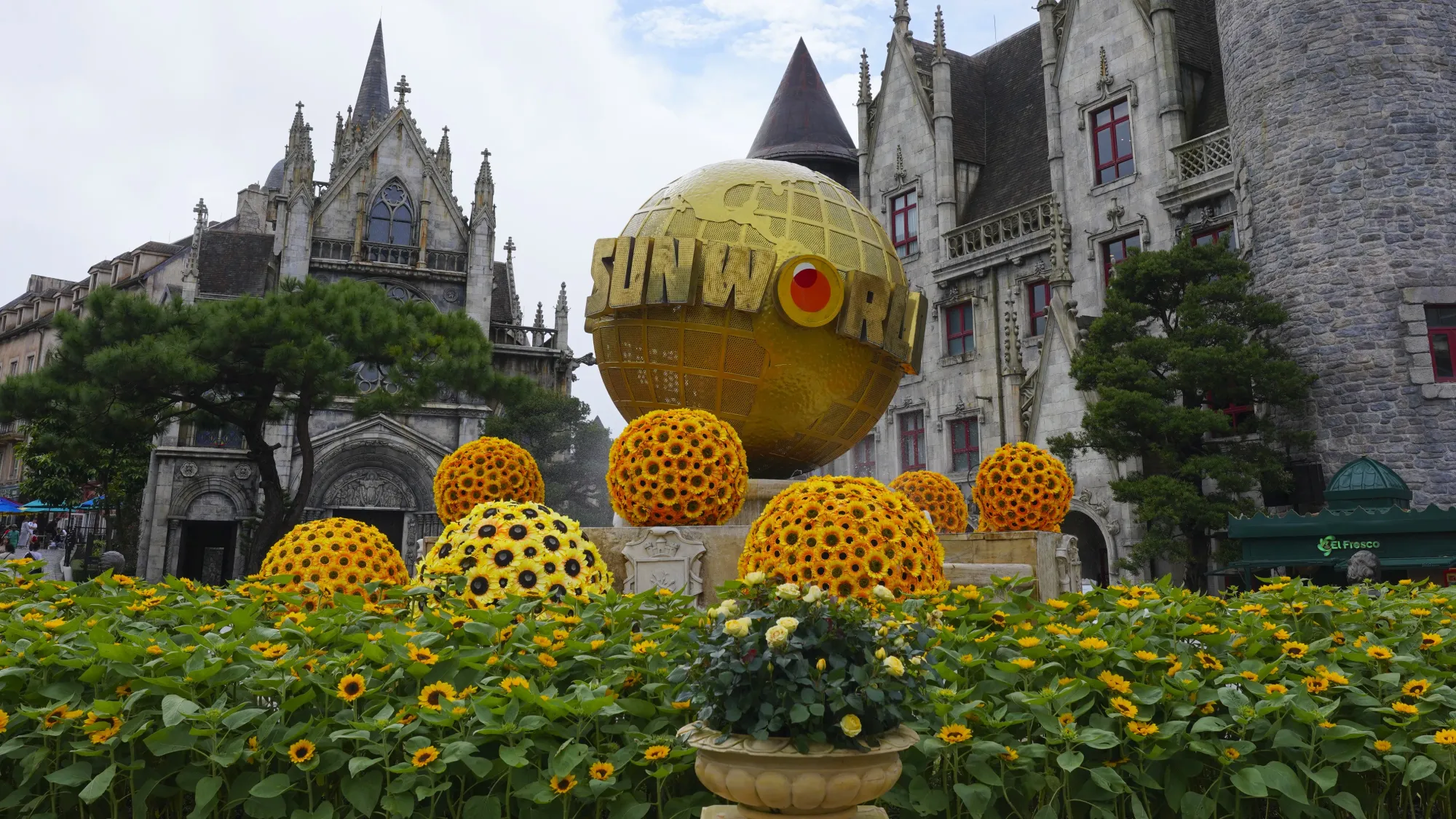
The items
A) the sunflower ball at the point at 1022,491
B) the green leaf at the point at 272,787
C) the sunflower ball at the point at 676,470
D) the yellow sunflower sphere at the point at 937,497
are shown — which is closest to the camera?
the green leaf at the point at 272,787

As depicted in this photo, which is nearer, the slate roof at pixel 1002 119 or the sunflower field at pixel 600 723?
the sunflower field at pixel 600 723

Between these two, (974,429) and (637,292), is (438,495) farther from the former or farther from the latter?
(974,429)

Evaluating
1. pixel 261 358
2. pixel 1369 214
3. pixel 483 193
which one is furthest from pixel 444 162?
pixel 1369 214

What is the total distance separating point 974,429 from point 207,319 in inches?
836

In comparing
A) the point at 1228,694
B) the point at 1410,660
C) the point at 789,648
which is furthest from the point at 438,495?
the point at 1410,660

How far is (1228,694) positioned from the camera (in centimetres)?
420

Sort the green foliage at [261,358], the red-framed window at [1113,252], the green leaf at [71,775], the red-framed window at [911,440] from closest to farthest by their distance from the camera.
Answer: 1. the green leaf at [71,775]
2. the green foliage at [261,358]
3. the red-framed window at [1113,252]
4. the red-framed window at [911,440]

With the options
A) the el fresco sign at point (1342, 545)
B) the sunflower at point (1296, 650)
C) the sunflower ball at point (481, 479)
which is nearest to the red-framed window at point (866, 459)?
the el fresco sign at point (1342, 545)

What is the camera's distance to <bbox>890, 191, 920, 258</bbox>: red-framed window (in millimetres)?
30922

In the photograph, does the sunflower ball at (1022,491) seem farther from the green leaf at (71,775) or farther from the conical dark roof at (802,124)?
the conical dark roof at (802,124)

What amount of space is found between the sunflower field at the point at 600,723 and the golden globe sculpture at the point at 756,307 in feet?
12.6

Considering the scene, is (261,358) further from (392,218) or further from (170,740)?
(170,740)

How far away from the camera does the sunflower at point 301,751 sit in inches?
141

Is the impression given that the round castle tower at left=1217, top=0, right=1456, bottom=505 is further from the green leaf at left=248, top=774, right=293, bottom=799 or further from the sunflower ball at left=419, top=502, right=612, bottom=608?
the green leaf at left=248, top=774, right=293, bottom=799
